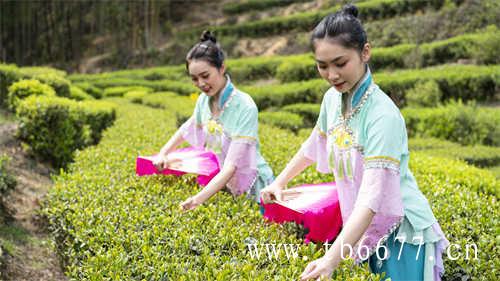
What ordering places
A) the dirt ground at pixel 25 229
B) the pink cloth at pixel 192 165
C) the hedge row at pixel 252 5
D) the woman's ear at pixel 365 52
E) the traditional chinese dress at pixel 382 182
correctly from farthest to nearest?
1. the hedge row at pixel 252 5
2. the dirt ground at pixel 25 229
3. the pink cloth at pixel 192 165
4. the woman's ear at pixel 365 52
5. the traditional chinese dress at pixel 382 182

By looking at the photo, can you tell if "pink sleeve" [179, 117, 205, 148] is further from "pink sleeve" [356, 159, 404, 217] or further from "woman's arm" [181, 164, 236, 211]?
"pink sleeve" [356, 159, 404, 217]

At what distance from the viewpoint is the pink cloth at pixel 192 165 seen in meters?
3.48

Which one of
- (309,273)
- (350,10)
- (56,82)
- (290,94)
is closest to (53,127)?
(56,82)

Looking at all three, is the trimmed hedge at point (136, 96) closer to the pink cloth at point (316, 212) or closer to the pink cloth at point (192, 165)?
the pink cloth at point (192, 165)

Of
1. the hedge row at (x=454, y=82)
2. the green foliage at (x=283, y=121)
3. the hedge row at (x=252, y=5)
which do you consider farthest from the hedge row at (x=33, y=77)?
the hedge row at (x=252, y=5)

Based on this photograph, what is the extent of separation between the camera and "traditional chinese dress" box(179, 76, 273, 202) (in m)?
3.12

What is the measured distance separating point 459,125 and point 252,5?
1755cm

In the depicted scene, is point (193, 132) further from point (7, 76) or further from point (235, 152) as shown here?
point (7, 76)

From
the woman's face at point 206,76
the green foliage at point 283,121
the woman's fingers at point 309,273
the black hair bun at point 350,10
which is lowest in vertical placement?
the green foliage at point 283,121

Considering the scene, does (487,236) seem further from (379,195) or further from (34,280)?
(34,280)

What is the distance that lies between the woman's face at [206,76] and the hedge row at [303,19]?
1234 cm

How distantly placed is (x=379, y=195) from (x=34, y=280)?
328 cm

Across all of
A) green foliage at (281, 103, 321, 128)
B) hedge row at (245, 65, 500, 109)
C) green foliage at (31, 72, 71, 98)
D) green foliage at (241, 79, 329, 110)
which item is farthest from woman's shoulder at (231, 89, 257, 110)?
green foliage at (241, 79, 329, 110)

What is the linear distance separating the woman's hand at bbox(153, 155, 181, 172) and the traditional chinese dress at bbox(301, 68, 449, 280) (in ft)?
4.83
